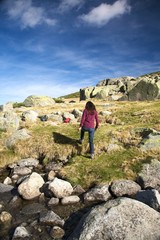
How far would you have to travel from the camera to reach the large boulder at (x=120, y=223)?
377 inches

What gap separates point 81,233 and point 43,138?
13.8 meters

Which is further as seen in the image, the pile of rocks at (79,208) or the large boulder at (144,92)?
the large boulder at (144,92)

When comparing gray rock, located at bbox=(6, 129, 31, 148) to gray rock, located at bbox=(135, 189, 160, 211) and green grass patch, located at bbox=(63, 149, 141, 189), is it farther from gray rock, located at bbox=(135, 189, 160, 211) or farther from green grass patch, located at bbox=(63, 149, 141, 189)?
gray rock, located at bbox=(135, 189, 160, 211)

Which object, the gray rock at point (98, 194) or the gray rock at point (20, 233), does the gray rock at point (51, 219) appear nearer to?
the gray rock at point (20, 233)

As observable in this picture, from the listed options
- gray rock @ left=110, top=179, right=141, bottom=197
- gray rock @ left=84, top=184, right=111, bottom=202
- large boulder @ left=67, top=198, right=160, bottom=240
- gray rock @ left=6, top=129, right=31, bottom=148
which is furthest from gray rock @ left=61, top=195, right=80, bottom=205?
gray rock @ left=6, top=129, right=31, bottom=148

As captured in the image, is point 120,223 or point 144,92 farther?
point 144,92

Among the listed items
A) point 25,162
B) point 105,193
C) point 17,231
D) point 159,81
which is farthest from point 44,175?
point 159,81

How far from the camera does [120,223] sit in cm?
990

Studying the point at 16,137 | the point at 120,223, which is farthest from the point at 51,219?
the point at 16,137

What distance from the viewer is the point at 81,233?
9852 mm

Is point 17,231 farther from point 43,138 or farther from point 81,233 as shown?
point 43,138

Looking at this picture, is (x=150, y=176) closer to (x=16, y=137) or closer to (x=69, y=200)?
(x=69, y=200)

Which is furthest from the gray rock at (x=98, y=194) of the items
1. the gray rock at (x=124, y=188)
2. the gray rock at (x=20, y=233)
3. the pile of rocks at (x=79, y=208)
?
the gray rock at (x=20, y=233)

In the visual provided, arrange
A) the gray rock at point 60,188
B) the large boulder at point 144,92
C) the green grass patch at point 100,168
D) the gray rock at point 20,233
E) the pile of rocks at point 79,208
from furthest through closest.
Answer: the large boulder at point 144,92 < the green grass patch at point 100,168 < the gray rock at point 60,188 < the gray rock at point 20,233 < the pile of rocks at point 79,208
